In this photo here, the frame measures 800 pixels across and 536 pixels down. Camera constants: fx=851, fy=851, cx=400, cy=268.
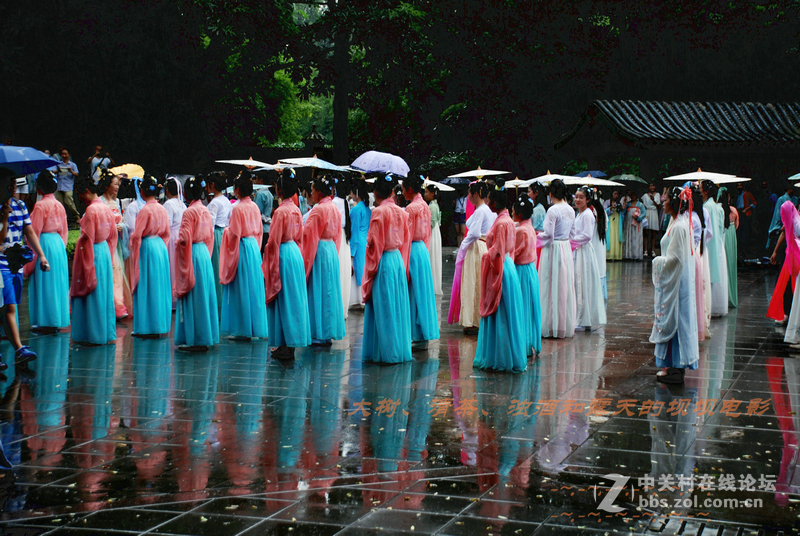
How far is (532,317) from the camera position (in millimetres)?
8844

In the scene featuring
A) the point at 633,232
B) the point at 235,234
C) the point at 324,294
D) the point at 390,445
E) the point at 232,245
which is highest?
the point at 633,232

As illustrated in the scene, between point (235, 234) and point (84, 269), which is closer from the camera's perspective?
point (84, 269)

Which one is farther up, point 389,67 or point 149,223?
point 389,67

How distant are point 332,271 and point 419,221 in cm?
115

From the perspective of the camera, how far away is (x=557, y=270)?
1034cm

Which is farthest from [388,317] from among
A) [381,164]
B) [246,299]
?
[381,164]

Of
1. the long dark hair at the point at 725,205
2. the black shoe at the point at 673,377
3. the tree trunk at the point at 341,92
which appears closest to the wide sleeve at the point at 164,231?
the black shoe at the point at 673,377

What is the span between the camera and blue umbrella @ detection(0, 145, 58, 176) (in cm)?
712

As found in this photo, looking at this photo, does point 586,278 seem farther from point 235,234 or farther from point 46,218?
point 46,218

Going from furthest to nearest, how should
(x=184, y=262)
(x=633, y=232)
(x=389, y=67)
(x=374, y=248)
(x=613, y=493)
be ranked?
1. (x=389, y=67)
2. (x=633, y=232)
3. (x=184, y=262)
4. (x=374, y=248)
5. (x=613, y=493)

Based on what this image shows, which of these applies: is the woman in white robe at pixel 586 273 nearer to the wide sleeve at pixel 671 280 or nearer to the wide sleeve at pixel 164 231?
the wide sleeve at pixel 671 280

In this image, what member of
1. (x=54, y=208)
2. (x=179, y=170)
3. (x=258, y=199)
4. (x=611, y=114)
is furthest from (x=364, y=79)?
(x=54, y=208)

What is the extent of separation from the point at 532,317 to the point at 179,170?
18853 mm

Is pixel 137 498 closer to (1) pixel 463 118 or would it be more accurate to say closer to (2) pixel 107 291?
(2) pixel 107 291
